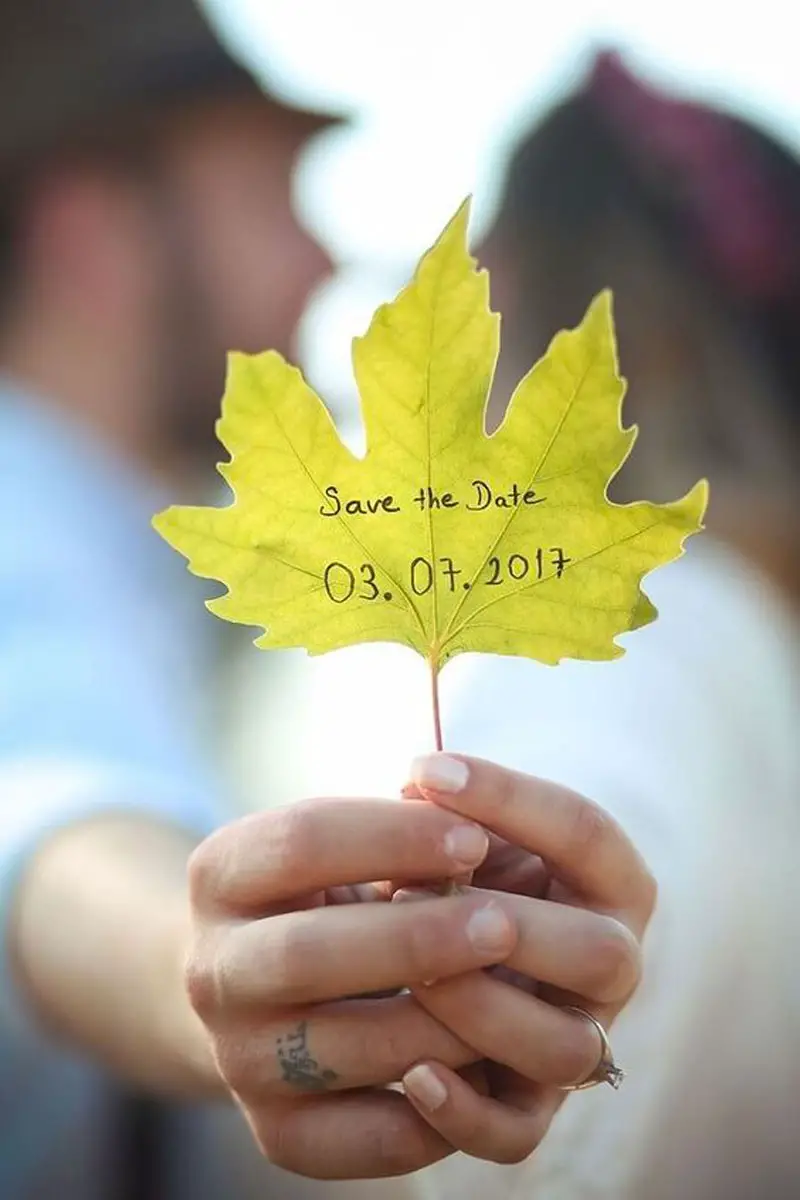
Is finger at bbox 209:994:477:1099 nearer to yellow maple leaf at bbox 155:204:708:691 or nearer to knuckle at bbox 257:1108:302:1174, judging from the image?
knuckle at bbox 257:1108:302:1174


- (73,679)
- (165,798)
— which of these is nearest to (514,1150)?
(165,798)

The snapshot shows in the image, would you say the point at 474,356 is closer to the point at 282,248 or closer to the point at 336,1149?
the point at 336,1149

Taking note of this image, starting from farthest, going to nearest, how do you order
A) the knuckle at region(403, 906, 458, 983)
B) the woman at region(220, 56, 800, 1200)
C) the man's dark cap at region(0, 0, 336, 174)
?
the man's dark cap at region(0, 0, 336, 174), the woman at region(220, 56, 800, 1200), the knuckle at region(403, 906, 458, 983)

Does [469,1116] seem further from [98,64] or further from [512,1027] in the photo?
[98,64]

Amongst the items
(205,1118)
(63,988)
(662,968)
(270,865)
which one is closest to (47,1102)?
(205,1118)

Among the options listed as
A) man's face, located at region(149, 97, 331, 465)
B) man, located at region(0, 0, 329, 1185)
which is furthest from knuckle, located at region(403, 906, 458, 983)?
man's face, located at region(149, 97, 331, 465)

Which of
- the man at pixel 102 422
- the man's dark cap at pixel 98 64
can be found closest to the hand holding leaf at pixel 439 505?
the man at pixel 102 422

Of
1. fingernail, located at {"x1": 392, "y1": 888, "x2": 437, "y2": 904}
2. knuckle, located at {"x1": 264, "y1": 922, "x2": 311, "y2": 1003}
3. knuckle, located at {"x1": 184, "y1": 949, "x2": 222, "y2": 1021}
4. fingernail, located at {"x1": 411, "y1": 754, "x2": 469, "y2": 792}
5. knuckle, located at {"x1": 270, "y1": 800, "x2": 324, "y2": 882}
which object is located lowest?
knuckle, located at {"x1": 184, "y1": 949, "x2": 222, "y2": 1021}
